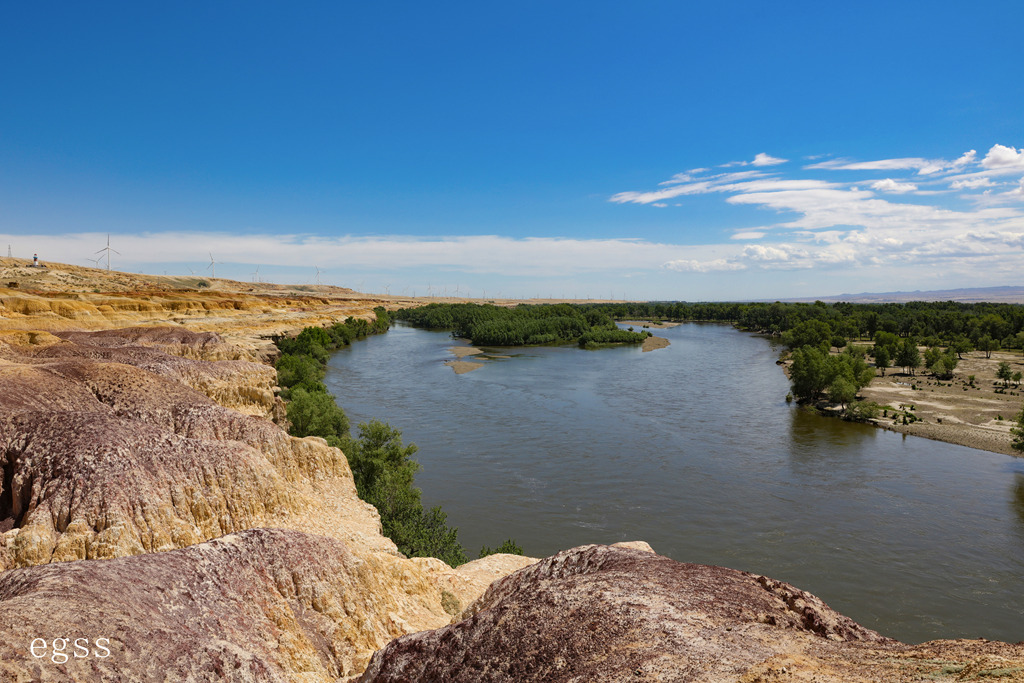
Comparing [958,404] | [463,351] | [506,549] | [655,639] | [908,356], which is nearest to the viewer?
[655,639]

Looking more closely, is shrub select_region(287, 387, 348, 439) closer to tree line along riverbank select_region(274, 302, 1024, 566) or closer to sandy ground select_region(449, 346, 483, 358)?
tree line along riverbank select_region(274, 302, 1024, 566)

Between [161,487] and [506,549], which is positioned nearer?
[161,487]

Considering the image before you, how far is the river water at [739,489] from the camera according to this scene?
24.4 metres

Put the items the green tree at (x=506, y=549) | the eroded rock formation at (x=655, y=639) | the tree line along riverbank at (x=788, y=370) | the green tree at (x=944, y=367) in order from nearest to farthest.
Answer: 1. the eroded rock formation at (x=655, y=639)
2. the green tree at (x=506, y=549)
3. the tree line along riverbank at (x=788, y=370)
4. the green tree at (x=944, y=367)

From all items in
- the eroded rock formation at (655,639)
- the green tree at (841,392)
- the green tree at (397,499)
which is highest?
the eroded rock formation at (655,639)

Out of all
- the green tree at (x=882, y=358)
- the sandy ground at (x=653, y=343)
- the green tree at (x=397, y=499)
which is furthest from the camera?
the sandy ground at (x=653, y=343)

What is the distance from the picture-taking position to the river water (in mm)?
24375

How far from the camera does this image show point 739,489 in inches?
1309

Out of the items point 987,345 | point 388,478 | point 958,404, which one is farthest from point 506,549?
point 987,345

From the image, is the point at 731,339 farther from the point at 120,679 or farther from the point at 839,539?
the point at 120,679

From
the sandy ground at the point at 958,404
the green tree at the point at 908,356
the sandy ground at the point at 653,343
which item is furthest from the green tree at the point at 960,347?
the sandy ground at the point at 653,343

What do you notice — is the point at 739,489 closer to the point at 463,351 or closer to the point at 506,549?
the point at 506,549

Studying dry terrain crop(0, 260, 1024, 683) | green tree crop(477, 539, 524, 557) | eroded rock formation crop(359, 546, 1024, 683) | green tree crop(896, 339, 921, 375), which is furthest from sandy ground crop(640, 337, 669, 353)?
eroded rock formation crop(359, 546, 1024, 683)

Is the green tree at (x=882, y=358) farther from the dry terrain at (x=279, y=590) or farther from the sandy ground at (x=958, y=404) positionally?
the dry terrain at (x=279, y=590)
